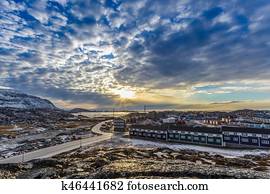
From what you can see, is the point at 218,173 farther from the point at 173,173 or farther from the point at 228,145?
the point at 228,145

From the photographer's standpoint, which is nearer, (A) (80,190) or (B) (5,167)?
(A) (80,190)

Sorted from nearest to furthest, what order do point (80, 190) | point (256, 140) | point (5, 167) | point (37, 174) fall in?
point (80, 190) < point (37, 174) < point (5, 167) < point (256, 140)

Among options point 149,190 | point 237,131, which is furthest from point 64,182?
point 237,131

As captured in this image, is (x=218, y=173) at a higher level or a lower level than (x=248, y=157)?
higher

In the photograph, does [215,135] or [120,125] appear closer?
[215,135]

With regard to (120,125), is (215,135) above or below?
above

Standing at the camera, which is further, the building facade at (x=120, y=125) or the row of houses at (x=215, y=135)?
the building facade at (x=120, y=125)

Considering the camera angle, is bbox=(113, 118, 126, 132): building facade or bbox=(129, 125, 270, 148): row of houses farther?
bbox=(113, 118, 126, 132): building facade

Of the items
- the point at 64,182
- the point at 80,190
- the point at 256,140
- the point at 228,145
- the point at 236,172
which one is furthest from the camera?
the point at 228,145
